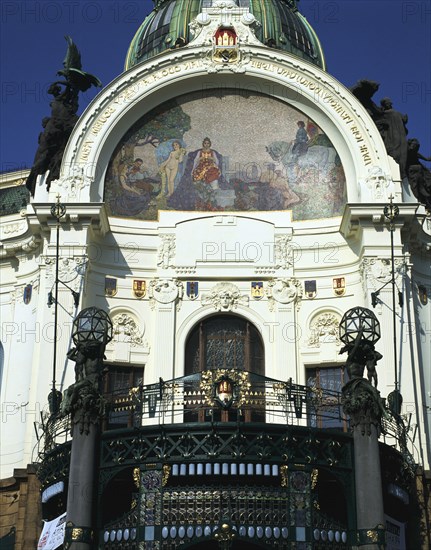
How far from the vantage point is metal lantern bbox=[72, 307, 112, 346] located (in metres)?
21.5

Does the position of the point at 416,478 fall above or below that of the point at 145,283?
below

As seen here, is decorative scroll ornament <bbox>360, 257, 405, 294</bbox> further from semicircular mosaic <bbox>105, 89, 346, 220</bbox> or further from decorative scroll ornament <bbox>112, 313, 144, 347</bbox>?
decorative scroll ornament <bbox>112, 313, 144, 347</bbox>

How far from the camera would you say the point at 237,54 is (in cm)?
3022

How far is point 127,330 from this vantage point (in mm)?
28359

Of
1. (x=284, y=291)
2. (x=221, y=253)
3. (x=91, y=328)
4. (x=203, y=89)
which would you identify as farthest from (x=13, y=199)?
(x=91, y=328)

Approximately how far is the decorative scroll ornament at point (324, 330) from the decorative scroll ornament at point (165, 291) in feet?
12.1

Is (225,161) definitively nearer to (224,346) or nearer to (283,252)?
(283,252)

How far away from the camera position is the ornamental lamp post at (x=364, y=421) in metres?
20.6

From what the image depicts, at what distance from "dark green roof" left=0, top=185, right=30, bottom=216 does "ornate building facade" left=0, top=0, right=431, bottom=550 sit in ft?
0.61

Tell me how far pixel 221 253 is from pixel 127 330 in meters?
3.32

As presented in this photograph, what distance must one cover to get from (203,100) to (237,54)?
167cm

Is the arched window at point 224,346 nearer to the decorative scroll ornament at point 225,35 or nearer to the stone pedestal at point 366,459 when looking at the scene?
the stone pedestal at point 366,459

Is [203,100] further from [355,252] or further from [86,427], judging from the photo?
[86,427]

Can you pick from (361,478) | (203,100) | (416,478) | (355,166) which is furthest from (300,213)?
(361,478)
